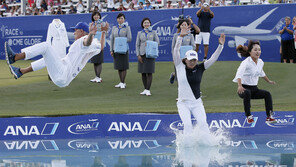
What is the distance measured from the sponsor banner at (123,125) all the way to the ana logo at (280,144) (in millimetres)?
986

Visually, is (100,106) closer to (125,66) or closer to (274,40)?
(125,66)

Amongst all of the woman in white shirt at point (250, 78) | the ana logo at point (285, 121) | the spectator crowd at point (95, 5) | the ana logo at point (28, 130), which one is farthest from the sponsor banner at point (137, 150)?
the spectator crowd at point (95, 5)

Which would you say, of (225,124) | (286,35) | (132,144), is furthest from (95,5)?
(132,144)

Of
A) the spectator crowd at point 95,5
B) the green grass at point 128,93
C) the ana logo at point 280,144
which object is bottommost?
the green grass at point 128,93

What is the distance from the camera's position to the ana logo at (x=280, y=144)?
9641mm

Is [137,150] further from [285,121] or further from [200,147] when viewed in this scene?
[285,121]

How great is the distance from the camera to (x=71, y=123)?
36.8 feet

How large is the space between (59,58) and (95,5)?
16.8 meters

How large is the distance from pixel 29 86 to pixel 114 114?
745 cm

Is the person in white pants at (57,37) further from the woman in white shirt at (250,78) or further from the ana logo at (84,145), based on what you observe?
the woman in white shirt at (250,78)

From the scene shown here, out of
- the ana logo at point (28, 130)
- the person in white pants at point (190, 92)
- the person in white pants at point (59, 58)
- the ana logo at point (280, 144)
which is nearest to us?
the person in white pants at point (59, 58)

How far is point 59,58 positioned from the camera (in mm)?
9656

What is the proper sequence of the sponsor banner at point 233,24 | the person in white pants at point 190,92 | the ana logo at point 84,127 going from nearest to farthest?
the person in white pants at point 190,92 < the ana logo at point 84,127 < the sponsor banner at point 233,24

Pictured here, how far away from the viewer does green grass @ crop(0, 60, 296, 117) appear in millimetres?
14305
